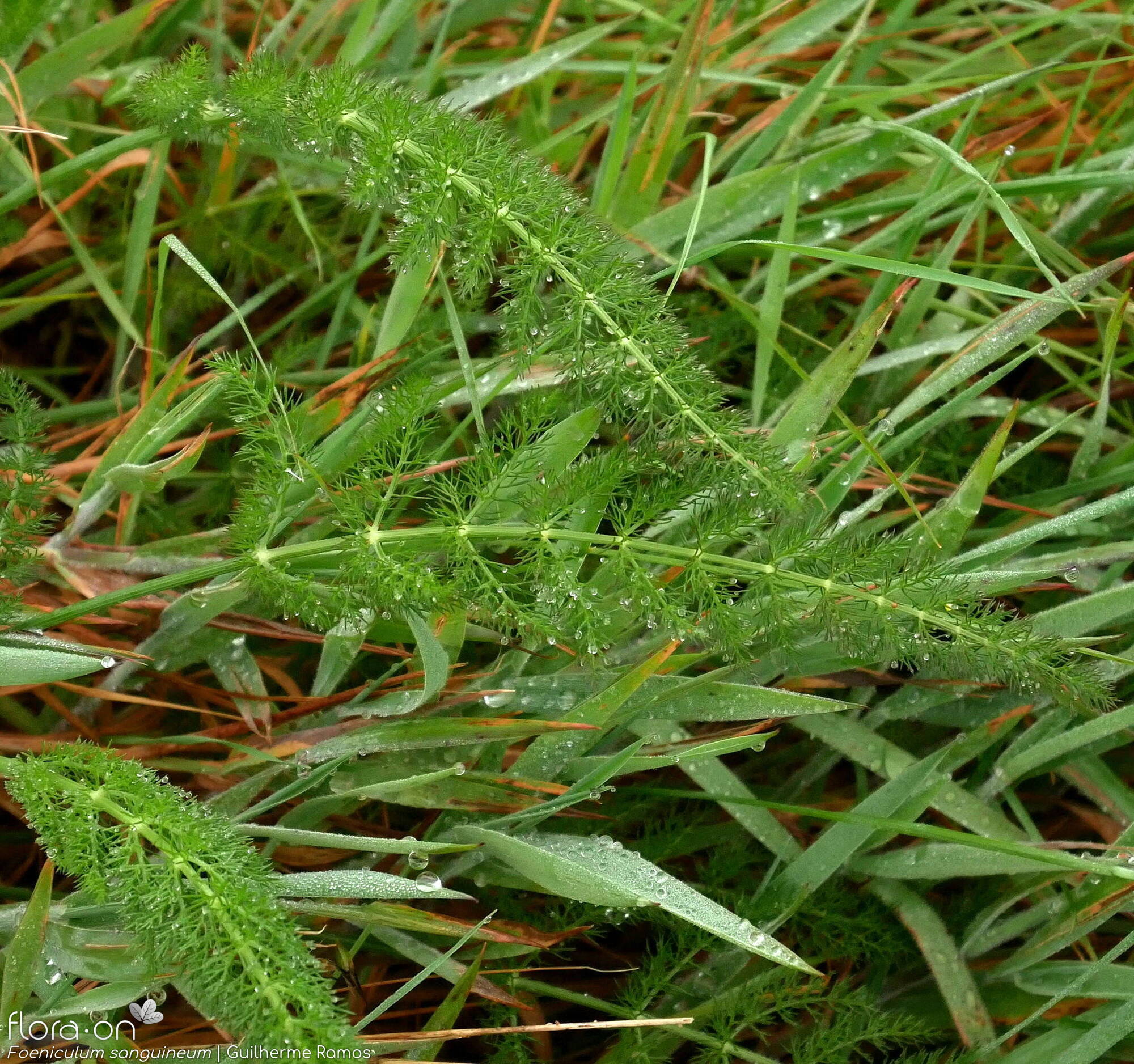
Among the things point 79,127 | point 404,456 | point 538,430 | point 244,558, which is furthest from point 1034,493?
point 79,127

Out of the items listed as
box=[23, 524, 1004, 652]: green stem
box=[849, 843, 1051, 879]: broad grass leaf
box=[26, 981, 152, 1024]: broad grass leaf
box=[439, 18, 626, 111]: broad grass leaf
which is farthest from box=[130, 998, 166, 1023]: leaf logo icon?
box=[439, 18, 626, 111]: broad grass leaf

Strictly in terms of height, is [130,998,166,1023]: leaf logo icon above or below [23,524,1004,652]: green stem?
below

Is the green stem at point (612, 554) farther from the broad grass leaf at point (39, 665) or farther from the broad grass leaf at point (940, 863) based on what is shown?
the broad grass leaf at point (940, 863)

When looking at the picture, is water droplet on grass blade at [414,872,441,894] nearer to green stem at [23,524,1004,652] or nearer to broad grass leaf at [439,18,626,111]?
green stem at [23,524,1004,652]

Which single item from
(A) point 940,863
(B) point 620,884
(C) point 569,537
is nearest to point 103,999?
(B) point 620,884

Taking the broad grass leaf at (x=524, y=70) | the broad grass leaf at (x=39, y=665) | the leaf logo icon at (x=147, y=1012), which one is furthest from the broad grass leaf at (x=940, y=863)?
the broad grass leaf at (x=524, y=70)

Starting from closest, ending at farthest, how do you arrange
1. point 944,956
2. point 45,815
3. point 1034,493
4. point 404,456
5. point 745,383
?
point 45,815
point 404,456
point 944,956
point 1034,493
point 745,383

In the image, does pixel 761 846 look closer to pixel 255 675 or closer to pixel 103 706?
pixel 255 675

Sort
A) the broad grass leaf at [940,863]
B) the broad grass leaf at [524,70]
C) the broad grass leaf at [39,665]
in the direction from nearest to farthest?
1. the broad grass leaf at [39,665]
2. the broad grass leaf at [940,863]
3. the broad grass leaf at [524,70]

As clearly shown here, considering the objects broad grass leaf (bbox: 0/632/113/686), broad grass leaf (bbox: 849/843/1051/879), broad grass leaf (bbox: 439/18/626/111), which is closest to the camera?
broad grass leaf (bbox: 0/632/113/686)
